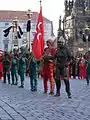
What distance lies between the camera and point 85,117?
10234 millimetres

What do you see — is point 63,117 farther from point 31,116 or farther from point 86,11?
point 86,11

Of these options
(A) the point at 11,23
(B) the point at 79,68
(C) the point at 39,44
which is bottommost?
(B) the point at 79,68

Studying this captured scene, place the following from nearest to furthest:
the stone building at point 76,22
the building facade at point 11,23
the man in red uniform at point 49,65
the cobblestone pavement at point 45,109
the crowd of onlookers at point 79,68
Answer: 1. the cobblestone pavement at point 45,109
2. the man in red uniform at point 49,65
3. the crowd of onlookers at point 79,68
4. the stone building at point 76,22
5. the building facade at point 11,23

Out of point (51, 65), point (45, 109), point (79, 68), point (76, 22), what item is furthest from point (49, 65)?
→ point (76, 22)

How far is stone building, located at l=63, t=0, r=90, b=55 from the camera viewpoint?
86150 millimetres

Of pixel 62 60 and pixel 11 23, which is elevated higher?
pixel 11 23

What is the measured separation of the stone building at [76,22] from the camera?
283 ft

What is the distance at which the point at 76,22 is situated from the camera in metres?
90.2

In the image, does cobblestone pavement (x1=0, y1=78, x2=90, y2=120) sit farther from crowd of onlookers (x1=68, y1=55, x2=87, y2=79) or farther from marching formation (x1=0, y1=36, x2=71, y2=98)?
crowd of onlookers (x1=68, y1=55, x2=87, y2=79)

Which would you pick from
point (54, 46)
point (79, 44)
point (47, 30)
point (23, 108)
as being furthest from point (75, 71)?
point (47, 30)

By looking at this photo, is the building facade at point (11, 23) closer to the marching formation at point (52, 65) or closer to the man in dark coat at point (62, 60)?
the marching formation at point (52, 65)

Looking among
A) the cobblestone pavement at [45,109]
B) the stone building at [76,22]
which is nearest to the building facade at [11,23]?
the stone building at [76,22]

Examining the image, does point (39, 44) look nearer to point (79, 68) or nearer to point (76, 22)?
point (79, 68)

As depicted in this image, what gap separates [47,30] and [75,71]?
11445cm
